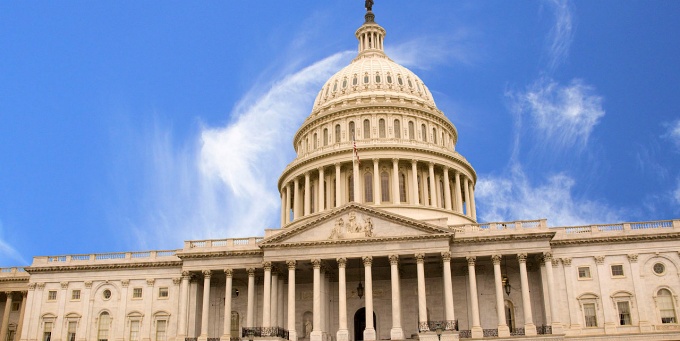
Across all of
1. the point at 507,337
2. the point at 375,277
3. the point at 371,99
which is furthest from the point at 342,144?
the point at 507,337

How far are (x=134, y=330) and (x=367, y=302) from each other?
23.0m

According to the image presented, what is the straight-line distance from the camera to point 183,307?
195 feet

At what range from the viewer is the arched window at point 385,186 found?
72.4 meters

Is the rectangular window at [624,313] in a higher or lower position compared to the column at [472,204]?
lower

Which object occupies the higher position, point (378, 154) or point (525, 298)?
point (378, 154)

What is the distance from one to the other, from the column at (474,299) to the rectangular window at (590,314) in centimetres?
885

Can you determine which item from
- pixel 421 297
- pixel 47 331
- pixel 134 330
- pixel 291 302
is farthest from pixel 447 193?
pixel 47 331

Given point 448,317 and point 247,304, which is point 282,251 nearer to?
point 247,304

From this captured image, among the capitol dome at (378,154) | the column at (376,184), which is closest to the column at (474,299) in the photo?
the capitol dome at (378,154)

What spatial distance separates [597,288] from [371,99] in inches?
1392

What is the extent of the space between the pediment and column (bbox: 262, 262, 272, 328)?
1.92m

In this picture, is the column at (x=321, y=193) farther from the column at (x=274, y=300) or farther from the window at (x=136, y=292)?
the window at (x=136, y=292)

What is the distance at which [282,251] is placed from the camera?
184 ft

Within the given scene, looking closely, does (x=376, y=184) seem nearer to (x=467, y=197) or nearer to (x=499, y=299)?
(x=467, y=197)
